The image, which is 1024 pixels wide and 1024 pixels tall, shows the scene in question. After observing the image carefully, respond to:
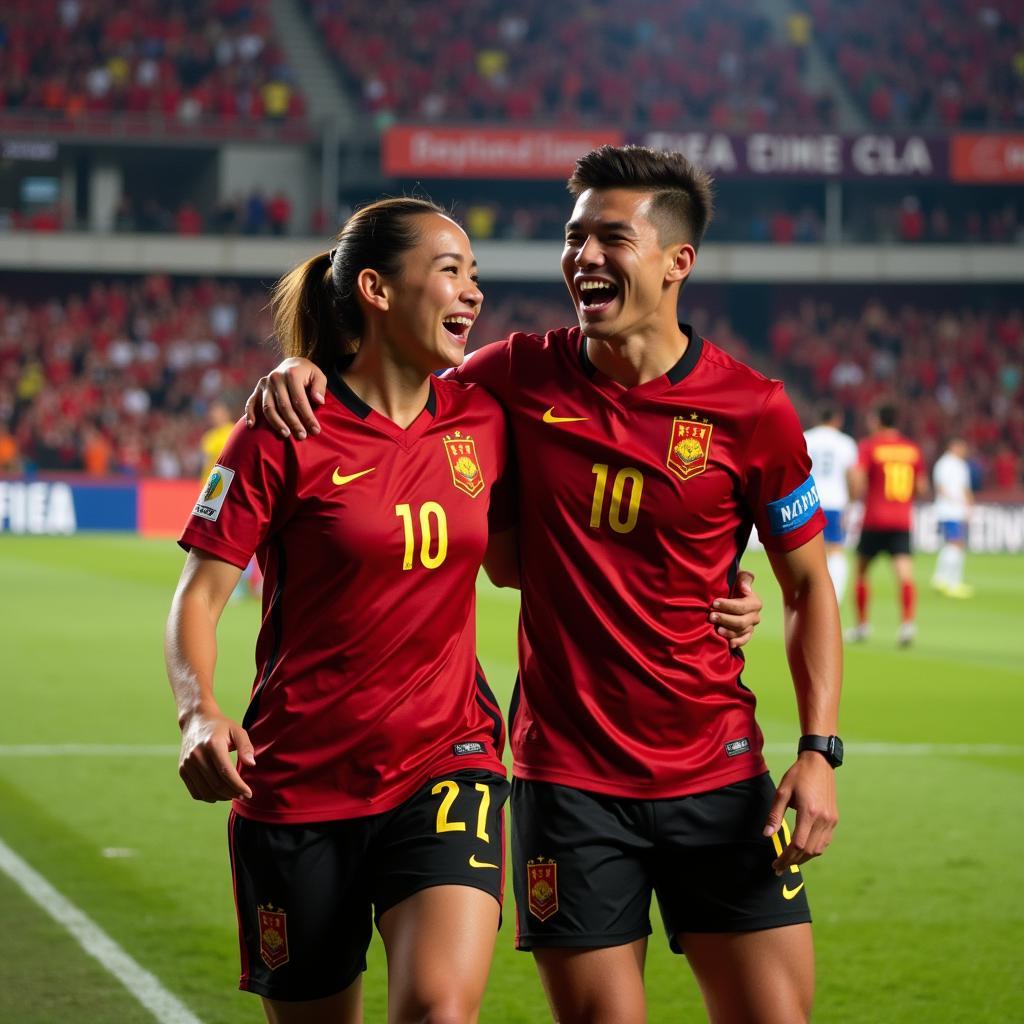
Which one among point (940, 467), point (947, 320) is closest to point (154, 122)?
point (947, 320)

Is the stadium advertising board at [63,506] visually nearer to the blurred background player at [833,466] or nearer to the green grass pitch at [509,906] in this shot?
the green grass pitch at [509,906]

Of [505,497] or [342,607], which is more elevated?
[505,497]

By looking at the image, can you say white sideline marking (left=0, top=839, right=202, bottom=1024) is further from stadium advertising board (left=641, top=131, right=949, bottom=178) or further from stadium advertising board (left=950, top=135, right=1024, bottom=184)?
stadium advertising board (left=950, top=135, right=1024, bottom=184)

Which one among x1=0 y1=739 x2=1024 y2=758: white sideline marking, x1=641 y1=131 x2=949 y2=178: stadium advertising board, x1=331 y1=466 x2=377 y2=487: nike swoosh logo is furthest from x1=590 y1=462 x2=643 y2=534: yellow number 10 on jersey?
x1=641 y1=131 x2=949 y2=178: stadium advertising board

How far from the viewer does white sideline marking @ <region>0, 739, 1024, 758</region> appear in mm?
9914

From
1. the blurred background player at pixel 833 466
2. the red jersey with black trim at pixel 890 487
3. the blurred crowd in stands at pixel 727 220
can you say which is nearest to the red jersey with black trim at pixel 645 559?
the red jersey with black trim at pixel 890 487

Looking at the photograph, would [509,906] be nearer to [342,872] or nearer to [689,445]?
[342,872]

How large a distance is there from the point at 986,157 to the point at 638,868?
132 ft

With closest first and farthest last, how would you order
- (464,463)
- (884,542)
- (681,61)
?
(464,463), (884,542), (681,61)

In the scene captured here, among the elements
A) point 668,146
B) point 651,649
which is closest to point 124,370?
point 668,146

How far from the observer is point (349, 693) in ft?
11.8

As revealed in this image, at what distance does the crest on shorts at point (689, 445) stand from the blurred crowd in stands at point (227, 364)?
94.4ft

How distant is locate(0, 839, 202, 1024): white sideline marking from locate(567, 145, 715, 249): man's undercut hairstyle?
288 centimetres

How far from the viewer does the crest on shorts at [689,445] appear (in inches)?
149
